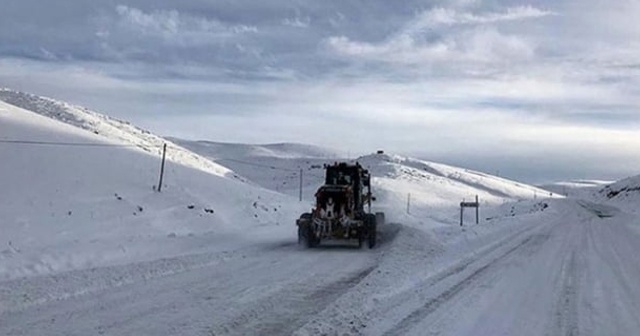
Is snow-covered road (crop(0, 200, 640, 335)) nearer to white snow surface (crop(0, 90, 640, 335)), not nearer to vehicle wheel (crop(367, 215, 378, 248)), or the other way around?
white snow surface (crop(0, 90, 640, 335))

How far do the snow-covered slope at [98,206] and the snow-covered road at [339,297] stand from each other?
224 centimetres

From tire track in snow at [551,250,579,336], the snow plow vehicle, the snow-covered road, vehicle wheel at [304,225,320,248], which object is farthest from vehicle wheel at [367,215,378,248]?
tire track in snow at [551,250,579,336]

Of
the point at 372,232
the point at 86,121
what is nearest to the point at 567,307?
the point at 372,232

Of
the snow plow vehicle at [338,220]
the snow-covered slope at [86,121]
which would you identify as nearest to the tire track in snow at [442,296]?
the snow plow vehicle at [338,220]

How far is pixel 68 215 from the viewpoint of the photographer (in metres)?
21.8

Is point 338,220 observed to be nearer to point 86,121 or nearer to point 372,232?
point 372,232

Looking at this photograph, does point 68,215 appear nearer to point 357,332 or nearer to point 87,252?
point 87,252

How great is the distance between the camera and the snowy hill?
6681cm

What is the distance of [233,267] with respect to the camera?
15586 millimetres

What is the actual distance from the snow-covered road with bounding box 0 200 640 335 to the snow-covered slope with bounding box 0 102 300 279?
7.35 ft

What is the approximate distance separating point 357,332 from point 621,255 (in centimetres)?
1396

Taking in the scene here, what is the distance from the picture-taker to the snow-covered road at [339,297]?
948 centimetres

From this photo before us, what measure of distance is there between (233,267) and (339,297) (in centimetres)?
428

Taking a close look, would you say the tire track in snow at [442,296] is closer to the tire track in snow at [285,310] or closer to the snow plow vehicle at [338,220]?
the tire track in snow at [285,310]
